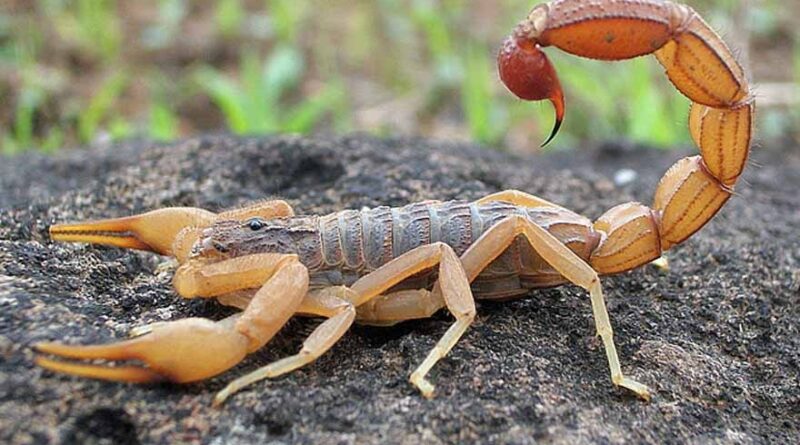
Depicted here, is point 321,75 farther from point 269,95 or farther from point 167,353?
point 167,353

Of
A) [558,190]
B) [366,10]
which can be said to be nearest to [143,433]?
[558,190]

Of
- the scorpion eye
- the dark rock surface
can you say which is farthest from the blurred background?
the scorpion eye

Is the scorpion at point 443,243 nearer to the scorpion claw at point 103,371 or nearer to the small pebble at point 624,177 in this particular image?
the scorpion claw at point 103,371

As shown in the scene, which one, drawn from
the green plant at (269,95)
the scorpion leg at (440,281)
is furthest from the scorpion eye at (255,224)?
the green plant at (269,95)

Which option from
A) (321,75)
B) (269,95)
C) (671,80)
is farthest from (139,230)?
(321,75)

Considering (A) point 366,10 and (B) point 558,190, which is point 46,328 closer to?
(B) point 558,190

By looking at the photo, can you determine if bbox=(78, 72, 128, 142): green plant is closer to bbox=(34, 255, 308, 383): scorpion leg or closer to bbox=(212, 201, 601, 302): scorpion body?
bbox=(212, 201, 601, 302): scorpion body
